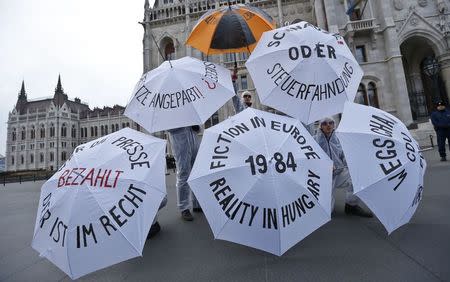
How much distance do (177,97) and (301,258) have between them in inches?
97.8

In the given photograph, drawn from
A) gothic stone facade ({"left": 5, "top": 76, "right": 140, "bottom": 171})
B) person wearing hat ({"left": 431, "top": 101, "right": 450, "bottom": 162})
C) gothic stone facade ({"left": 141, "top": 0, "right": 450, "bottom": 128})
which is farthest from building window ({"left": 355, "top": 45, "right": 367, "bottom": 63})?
gothic stone facade ({"left": 5, "top": 76, "right": 140, "bottom": 171})

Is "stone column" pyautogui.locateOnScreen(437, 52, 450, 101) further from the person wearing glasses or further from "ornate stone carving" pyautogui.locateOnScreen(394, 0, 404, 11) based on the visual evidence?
the person wearing glasses

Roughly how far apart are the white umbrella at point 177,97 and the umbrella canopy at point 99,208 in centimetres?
74

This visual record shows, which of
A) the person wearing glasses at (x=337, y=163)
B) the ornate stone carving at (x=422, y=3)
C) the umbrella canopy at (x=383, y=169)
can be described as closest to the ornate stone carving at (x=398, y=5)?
the ornate stone carving at (x=422, y=3)

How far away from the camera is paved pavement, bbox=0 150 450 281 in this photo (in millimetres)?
2182

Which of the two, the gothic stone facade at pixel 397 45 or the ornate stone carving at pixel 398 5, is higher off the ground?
the ornate stone carving at pixel 398 5

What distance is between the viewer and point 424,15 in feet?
65.1

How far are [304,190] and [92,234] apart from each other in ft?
6.30

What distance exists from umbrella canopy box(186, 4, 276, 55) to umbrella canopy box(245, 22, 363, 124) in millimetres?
1142

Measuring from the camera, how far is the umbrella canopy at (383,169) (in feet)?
7.74

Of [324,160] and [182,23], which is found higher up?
[182,23]

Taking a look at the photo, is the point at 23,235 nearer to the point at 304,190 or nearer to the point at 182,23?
the point at 304,190

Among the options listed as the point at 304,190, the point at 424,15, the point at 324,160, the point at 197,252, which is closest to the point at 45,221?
the point at 197,252

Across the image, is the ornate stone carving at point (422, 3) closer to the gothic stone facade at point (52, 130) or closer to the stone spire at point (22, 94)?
the gothic stone facade at point (52, 130)
